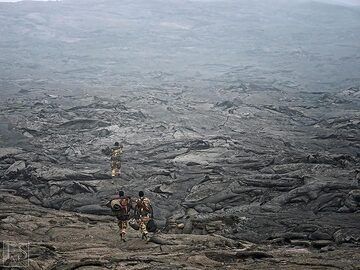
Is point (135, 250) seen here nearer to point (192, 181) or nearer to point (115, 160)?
point (192, 181)

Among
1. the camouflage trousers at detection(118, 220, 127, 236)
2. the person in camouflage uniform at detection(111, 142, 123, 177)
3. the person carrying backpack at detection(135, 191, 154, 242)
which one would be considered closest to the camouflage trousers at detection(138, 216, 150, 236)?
the person carrying backpack at detection(135, 191, 154, 242)

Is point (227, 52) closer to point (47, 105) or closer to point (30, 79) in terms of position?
point (30, 79)

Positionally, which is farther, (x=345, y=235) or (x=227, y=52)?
(x=227, y=52)

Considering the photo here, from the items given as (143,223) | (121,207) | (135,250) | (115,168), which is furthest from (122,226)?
(115,168)

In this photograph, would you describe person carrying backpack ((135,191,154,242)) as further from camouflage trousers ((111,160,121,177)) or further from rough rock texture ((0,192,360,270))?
camouflage trousers ((111,160,121,177))

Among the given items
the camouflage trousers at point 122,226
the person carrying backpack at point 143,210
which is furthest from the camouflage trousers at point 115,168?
the camouflage trousers at point 122,226

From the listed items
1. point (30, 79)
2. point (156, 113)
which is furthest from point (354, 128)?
point (30, 79)
